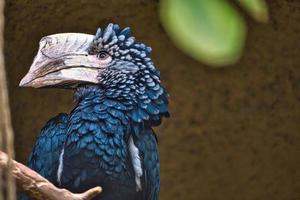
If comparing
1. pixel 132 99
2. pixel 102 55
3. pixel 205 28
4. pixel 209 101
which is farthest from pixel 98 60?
pixel 205 28

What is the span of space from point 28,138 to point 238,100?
81 cm

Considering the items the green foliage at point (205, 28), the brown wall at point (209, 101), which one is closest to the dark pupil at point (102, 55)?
the brown wall at point (209, 101)

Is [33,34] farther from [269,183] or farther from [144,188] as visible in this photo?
[269,183]

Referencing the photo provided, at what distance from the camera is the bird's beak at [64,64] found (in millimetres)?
1842

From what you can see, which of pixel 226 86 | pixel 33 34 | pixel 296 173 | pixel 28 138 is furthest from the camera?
pixel 296 173

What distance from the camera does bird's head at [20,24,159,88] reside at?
1844mm

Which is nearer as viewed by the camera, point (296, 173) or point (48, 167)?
point (48, 167)

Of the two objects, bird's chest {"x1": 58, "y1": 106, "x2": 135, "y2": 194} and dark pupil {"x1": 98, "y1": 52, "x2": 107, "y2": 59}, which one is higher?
dark pupil {"x1": 98, "y1": 52, "x2": 107, "y2": 59}

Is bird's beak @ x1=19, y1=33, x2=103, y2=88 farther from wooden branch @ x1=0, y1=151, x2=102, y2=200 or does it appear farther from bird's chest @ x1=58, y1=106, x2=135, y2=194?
wooden branch @ x1=0, y1=151, x2=102, y2=200

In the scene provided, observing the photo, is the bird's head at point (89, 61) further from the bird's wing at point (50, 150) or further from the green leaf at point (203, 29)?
the green leaf at point (203, 29)

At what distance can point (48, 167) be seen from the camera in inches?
73.3

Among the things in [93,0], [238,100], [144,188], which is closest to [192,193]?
[238,100]

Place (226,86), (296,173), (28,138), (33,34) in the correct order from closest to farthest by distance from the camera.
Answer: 1. (33,34)
2. (28,138)
3. (226,86)
4. (296,173)

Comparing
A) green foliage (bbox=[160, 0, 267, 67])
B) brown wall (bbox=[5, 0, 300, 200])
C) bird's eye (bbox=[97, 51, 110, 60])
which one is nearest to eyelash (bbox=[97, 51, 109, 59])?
bird's eye (bbox=[97, 51, 110, 60])
